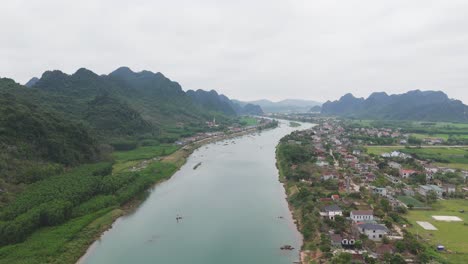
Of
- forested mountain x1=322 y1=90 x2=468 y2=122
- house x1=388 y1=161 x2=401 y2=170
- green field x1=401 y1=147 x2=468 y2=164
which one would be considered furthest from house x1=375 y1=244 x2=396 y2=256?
forested mountain x1=322 y1=90 x2=468 y2=122

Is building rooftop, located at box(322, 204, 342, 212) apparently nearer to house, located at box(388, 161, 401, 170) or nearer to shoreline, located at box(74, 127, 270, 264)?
Result: shoreline, located at box(74, 127, 270, 264)

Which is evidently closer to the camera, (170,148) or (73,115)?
(170,148)

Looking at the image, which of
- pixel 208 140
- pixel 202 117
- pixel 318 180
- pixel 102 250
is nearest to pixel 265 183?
pixel 318 180

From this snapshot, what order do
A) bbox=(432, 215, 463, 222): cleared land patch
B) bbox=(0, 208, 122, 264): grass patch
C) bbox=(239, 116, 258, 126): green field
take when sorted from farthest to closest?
1. bbox=(239, 116, 258, 126): green field
2. bbox=(432, 215, 463, 222): cleared land patch
3. bbox=(0, 208, 122, 264): grass patch

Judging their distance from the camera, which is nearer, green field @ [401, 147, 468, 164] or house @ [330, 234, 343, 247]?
house @ [330, 234, 343, 247]

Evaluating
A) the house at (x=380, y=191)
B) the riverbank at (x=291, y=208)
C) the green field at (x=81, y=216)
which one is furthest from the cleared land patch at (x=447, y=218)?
the green field at (x=81, y=216)

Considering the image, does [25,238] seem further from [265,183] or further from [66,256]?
[265,183]

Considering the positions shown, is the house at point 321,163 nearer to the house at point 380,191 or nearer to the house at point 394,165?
the house at point 394,165
